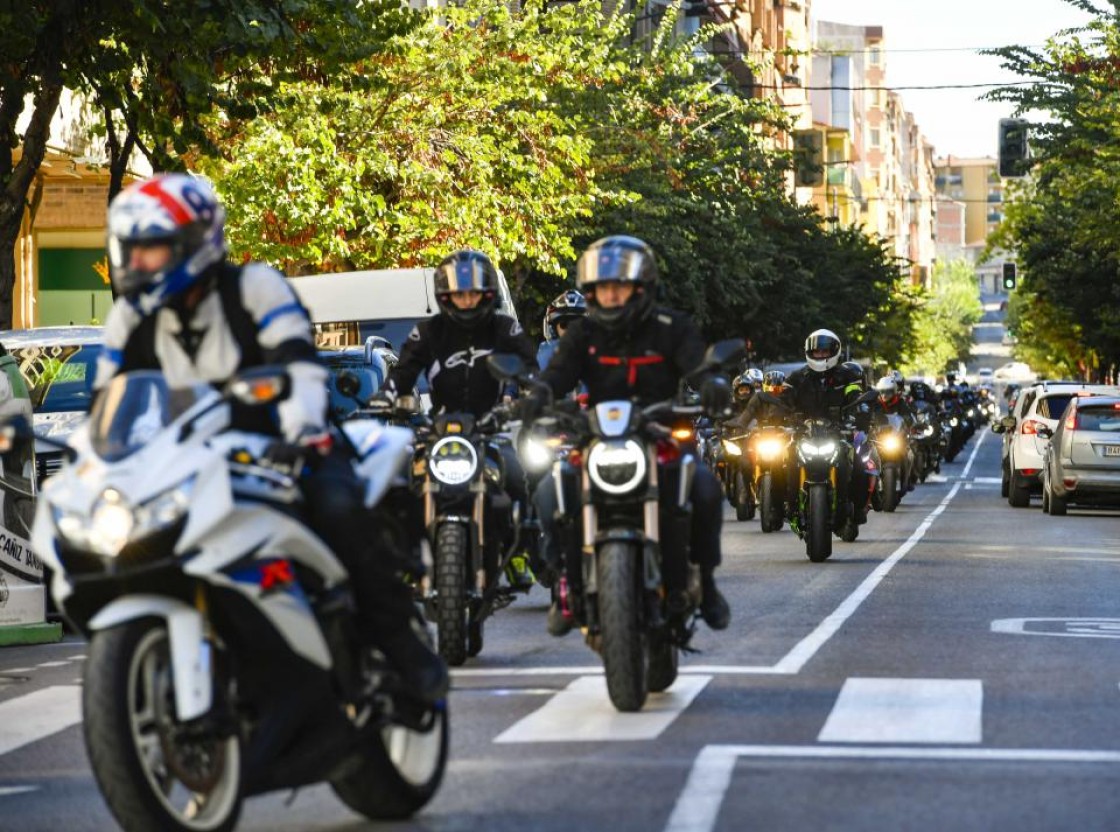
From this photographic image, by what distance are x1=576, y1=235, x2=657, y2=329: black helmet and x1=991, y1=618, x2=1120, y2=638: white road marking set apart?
4345 millimetres

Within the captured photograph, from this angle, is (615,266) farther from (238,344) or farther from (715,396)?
(238,344)

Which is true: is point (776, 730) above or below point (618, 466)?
below

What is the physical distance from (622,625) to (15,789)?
2379mm

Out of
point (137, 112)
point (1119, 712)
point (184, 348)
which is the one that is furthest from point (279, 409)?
point (137, 112)

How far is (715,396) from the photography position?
1023cm

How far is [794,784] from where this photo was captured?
8.09 m

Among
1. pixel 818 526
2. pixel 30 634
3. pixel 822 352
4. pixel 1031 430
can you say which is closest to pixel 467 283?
pixel 30 634

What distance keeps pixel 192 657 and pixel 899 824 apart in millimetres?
2139

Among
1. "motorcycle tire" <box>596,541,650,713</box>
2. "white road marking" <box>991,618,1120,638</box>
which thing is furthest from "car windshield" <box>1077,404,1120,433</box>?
"motorcycle tire" <box>596,541,650,713</box>

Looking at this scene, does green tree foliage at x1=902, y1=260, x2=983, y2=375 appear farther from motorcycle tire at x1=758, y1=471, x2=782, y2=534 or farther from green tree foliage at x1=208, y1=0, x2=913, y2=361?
motorcycle tire at x1=758, y1=471, x2=782, y2=534

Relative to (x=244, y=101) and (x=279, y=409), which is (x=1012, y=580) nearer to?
(x=244, y=101)

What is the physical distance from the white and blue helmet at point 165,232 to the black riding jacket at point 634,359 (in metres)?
3.85

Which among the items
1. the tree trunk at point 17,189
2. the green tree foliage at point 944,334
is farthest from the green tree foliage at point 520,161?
the green tree foliage at point 944,334

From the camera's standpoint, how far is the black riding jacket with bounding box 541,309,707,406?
1066 cm
